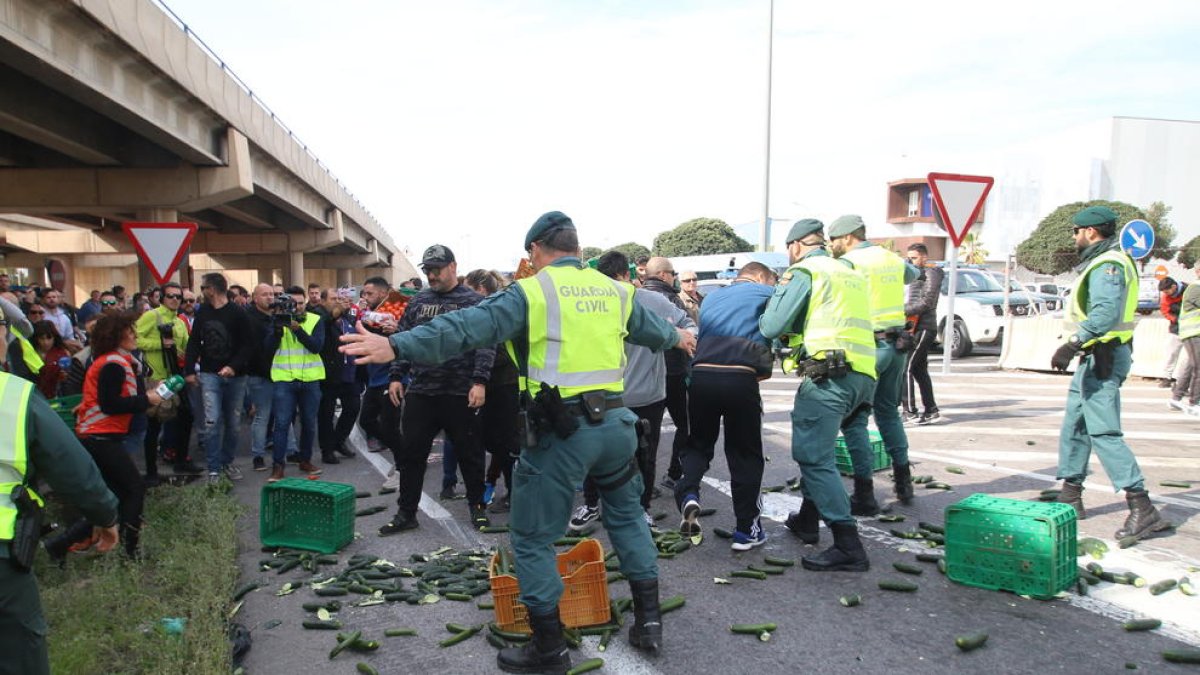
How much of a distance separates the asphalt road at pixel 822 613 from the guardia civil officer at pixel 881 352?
0.30 meters

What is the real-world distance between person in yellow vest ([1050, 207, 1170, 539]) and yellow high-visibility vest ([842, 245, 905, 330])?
1.19 m

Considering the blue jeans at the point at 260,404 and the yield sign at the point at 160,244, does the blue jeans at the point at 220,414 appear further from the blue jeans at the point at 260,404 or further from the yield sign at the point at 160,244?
the yield sign at the point at 160,244

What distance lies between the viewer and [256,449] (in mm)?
8359

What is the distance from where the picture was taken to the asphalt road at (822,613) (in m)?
3.87

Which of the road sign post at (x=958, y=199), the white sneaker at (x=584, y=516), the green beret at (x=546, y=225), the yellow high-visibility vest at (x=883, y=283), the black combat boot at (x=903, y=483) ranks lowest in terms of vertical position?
the white sneaker at (x=584, y=516)

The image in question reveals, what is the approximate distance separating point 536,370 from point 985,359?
55.1 feet

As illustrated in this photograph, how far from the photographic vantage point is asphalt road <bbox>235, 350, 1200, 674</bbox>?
387cm

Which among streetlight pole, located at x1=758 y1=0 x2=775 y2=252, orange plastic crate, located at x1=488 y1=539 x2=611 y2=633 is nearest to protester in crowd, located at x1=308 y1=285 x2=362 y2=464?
orange plastic crate, located at x1=488 y1=539 x2=611 y2=633

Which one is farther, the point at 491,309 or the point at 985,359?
the point at 985,359

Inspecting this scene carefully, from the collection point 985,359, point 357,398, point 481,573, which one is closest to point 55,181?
point 357,398

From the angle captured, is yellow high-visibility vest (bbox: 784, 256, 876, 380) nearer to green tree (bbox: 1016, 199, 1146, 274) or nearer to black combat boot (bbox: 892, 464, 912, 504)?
black combat boot (bbox: 892, 464, 912, 504)

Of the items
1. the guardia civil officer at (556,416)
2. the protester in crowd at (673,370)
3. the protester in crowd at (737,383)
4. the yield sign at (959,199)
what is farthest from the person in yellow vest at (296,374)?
the yield sign at (959,199)

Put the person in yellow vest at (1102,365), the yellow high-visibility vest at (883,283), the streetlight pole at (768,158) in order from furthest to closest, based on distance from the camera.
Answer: the streetlight pole at (768,158), the yellow high-visibility vest at (883,283), the person in yellow vest at (1102,365)

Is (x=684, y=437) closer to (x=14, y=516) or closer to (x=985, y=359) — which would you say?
(x=14, y=516)
